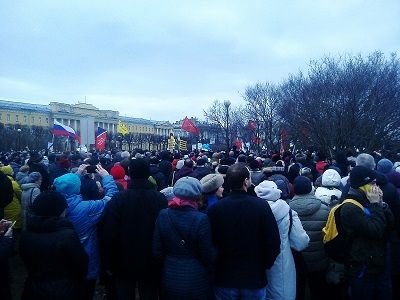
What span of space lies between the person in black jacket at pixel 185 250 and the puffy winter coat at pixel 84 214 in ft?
4.02

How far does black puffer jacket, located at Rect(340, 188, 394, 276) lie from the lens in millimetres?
4258

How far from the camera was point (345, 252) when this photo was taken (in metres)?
4.55

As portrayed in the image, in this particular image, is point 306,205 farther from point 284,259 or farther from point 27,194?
point 27,194

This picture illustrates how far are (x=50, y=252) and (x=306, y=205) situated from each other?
3.14 m

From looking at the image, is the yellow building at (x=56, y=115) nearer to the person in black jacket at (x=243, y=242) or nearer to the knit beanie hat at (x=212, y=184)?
the knit beanie hat at (x=212, y=184)

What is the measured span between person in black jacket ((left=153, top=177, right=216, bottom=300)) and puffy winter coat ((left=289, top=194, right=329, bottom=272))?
1.71 meters

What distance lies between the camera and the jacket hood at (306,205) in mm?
5367

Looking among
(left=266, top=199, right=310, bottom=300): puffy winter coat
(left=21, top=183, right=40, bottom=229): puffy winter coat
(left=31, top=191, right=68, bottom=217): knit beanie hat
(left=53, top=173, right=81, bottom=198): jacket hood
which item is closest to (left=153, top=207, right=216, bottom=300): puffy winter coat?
(left=266, top=199, right=310, bottom=300): puffy winter coat

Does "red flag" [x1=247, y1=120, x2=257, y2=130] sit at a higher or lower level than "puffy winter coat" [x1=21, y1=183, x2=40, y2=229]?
higher

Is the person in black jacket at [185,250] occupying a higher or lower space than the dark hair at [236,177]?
lower

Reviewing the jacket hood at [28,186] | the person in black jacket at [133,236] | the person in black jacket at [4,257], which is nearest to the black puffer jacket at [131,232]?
the person in black jacket at [133,236]

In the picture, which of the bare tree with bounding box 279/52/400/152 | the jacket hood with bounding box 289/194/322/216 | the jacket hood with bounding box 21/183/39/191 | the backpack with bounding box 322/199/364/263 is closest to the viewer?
the backpack with bounding box 322/199/364/263

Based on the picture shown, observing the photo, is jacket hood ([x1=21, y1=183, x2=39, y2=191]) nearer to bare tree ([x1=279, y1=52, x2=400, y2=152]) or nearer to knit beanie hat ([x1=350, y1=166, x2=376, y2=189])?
knit beanie hat ([x1=350, y1=166, x2=376, y2=189])

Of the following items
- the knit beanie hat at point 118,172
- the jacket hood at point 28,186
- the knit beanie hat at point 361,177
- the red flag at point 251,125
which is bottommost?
the jacket hood at point 28,186
